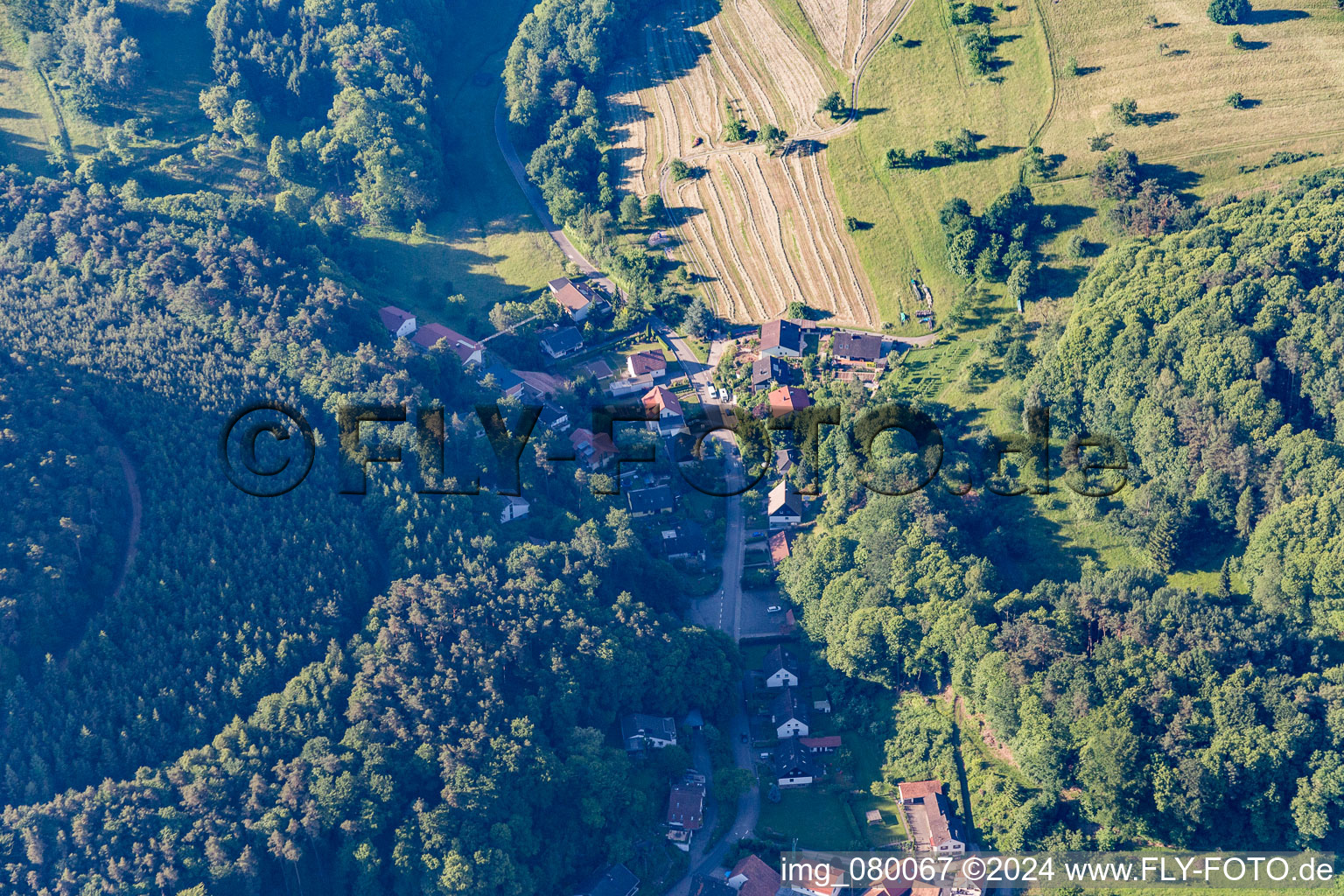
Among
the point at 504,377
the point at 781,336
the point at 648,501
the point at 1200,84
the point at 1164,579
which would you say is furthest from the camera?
the point at 1200,84

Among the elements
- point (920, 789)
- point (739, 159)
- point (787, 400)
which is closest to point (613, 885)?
point (920, 789)

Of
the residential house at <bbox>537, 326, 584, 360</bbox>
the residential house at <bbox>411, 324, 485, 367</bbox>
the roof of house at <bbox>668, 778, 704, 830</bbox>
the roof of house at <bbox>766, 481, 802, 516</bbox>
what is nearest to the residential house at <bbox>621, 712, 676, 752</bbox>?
the roof of house at <bbox>668, 778, 704, 830</bbox>

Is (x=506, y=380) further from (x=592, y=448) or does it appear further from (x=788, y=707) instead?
(x=788, y=707)


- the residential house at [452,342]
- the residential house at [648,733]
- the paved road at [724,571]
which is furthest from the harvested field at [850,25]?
the residential house at [648,733]

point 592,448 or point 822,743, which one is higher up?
point 592,448

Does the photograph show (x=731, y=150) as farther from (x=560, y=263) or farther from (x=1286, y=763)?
(x=1286, y=763)

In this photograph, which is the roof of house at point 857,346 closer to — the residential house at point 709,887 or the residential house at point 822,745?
the residential house at point 822,745

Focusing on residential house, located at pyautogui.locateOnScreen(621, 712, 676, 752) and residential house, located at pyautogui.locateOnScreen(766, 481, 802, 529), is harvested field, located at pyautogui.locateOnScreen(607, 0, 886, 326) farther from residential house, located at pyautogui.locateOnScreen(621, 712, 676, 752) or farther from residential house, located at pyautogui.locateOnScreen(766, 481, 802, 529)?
residential house, located at pyautogui.locateOnScreen(621, 712, 676, 752)
